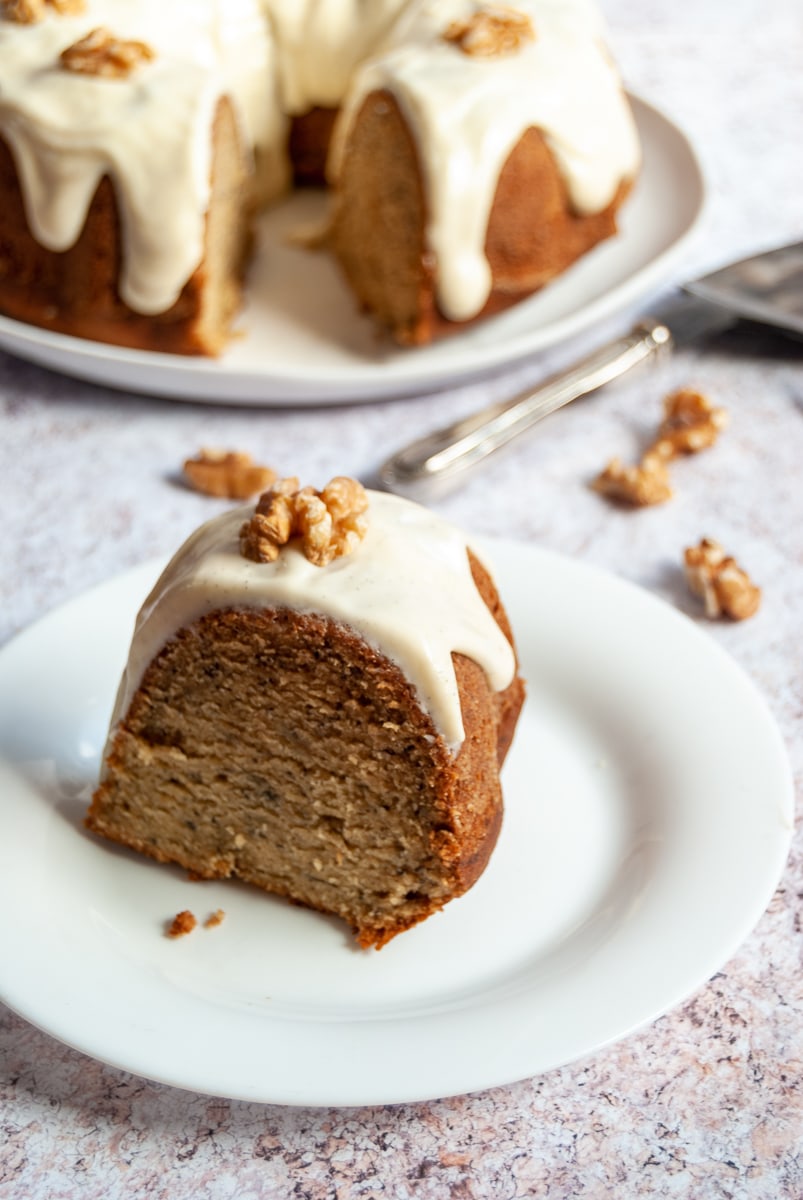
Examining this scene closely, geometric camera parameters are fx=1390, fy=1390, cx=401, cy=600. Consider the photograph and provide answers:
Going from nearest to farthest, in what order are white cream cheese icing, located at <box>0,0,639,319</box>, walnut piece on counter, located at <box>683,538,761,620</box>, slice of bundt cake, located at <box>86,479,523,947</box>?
slice of bundt cake, located at <box>86,479,523,947</box>, walnut piece on counter, located at <box>683,538,761,620</box>, white cream cheese icing, located at <box>0,0,639,319</box>

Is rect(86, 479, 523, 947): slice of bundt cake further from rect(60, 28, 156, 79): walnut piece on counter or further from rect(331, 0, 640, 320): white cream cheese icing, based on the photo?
rect(60, 28, 156, 79): walnut piece on counter

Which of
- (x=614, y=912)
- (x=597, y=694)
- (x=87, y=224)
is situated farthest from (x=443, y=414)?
(x=614, y=912)

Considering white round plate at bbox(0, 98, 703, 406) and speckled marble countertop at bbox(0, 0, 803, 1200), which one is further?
white round plate at bbox(0, 98, 703, 406)

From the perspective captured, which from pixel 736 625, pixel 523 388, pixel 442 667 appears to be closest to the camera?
pixel 442 667

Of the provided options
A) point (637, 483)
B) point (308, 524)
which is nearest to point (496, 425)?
point (637, 483)

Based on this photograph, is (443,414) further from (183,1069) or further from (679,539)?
(183,1069)

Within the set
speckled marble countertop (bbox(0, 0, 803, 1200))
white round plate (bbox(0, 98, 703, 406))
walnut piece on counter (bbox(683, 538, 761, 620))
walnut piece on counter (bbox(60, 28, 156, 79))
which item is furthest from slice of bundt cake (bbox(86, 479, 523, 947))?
walnut piece on counter (bbox(60, 28, 156, 79))

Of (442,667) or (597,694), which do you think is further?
(597,694)
